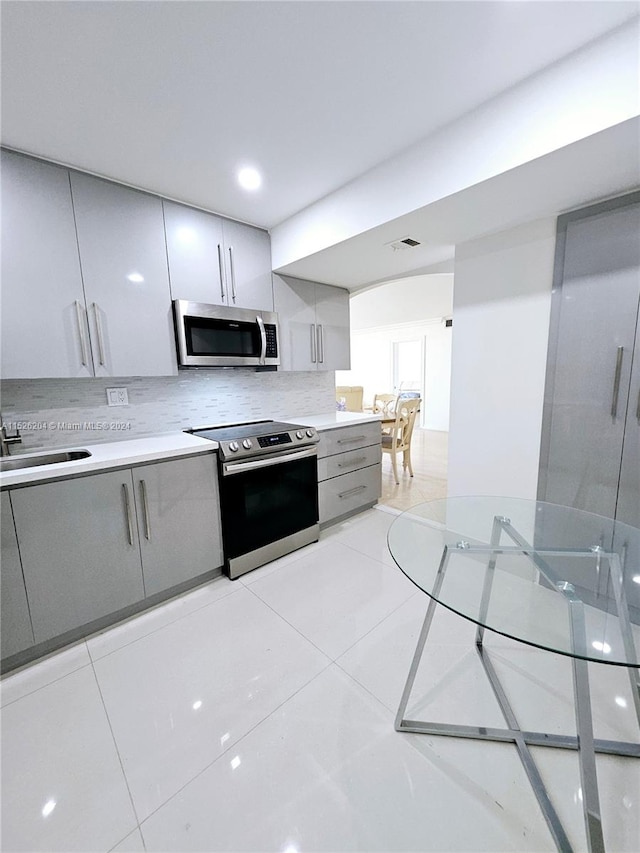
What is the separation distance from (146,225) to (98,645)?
7.48 ft

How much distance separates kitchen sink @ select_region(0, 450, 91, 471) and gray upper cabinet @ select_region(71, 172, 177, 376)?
1.56ft

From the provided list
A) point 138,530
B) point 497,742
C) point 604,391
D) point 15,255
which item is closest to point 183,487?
point 138,530

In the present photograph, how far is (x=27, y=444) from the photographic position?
1.87 metres

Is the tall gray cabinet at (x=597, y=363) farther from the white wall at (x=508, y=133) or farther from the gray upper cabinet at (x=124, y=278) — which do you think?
the gray upper cabinet at (x=124, y=278)

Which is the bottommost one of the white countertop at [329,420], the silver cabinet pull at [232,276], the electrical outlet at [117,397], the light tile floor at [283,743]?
the light tile floor at [283,743]

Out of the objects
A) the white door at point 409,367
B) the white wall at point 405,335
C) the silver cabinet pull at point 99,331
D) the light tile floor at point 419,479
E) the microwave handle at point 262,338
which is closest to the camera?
the silver cabinet pull at point 99,331

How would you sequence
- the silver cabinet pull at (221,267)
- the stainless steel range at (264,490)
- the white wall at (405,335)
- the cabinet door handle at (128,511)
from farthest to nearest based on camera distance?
1. the white wall at (405,335)
2. the silver cabinet pull at (221,267)
3. the stainless steel range at (264,490)
4. the cabinet door handle at (128,511)

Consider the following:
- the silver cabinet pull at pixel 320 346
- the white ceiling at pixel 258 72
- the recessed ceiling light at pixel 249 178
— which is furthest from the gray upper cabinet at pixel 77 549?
the silver cabinet pull at pixel 320 346

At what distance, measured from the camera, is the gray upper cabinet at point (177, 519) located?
5.90 feet

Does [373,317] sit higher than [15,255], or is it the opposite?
[373,317]

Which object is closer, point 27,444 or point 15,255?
point 15,255

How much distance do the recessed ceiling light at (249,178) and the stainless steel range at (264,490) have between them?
1467 mm

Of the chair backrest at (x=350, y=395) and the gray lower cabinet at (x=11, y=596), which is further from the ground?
the chair backrest at (x=350, y=395)

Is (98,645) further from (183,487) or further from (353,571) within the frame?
(353,571)
